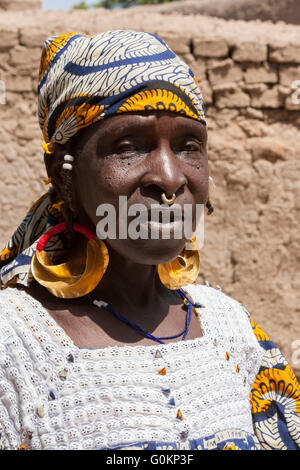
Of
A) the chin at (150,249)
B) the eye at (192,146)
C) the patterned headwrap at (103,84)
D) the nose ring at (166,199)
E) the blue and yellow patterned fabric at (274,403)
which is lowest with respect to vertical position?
the blue and yellow patterned fabric at (274,403)

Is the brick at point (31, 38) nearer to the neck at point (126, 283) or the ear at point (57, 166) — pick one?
the ear at point (57, 166)

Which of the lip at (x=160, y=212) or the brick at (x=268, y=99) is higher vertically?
the brick at (x=268, y=99)

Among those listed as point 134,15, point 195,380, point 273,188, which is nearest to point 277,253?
point 273,188

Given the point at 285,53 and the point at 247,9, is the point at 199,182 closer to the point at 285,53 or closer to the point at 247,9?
the point at 285,53

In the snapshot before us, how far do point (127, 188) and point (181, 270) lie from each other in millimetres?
514

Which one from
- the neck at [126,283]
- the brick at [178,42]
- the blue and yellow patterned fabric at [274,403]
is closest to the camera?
the neck at [126,283]

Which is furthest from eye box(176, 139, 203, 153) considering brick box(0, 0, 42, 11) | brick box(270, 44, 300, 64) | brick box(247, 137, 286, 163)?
brick box(0, 0, 42, 11)

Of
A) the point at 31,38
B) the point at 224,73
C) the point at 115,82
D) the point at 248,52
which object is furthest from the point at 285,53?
the point at 115,82

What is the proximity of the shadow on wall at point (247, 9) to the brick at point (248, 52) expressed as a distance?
5.09 metres

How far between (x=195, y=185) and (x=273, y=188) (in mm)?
3241

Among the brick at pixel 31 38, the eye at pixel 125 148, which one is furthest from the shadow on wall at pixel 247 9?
the eye at pixel 125 148

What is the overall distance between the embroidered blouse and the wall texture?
9.60 feet

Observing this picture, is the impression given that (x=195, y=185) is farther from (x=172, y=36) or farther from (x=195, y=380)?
(x=172, y=36)

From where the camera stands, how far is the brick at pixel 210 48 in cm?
475
